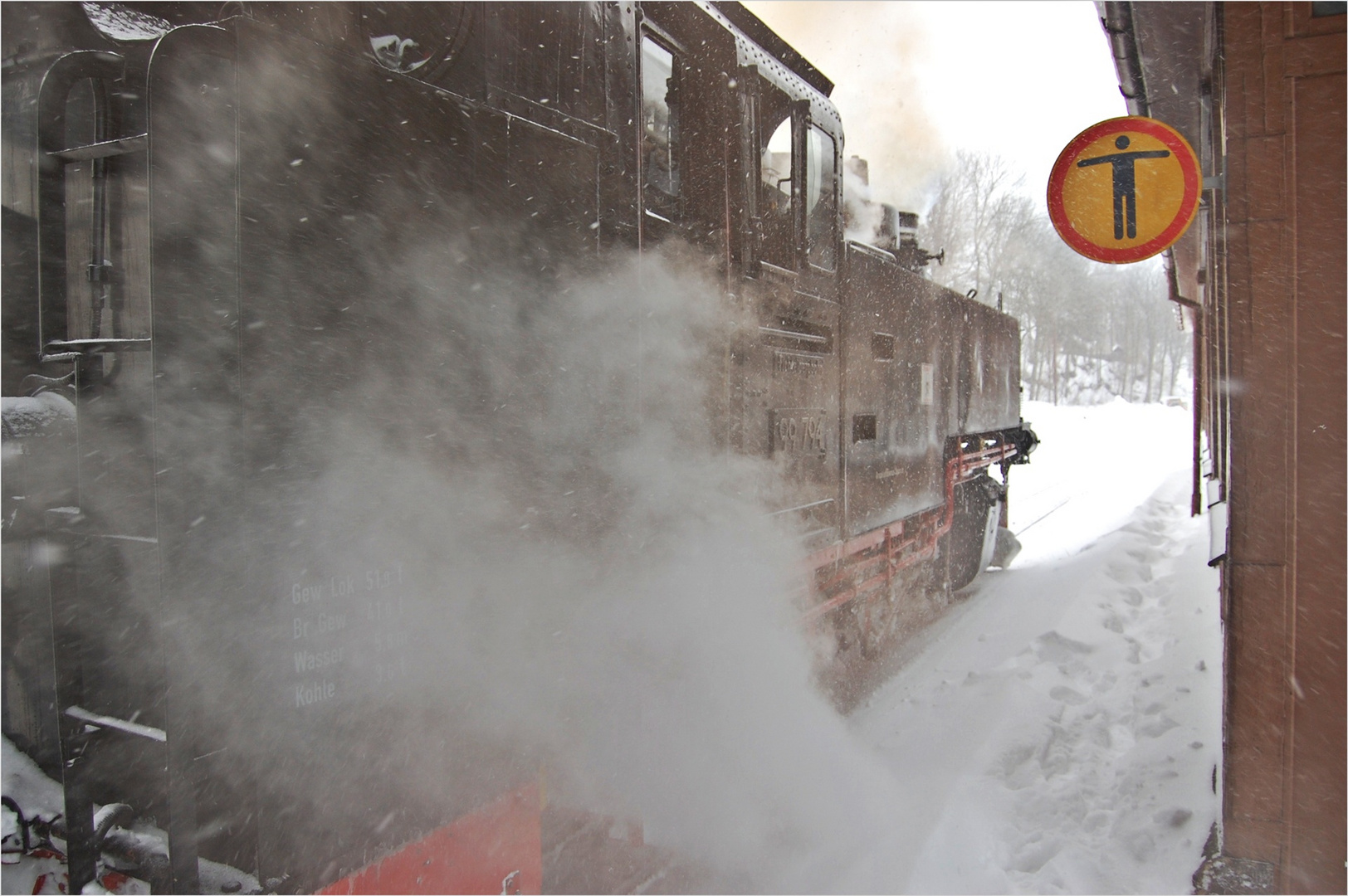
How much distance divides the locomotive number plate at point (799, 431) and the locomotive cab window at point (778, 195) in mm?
661

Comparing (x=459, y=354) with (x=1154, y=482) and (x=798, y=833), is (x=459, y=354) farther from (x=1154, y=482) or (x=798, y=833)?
(x=1154, y=482)

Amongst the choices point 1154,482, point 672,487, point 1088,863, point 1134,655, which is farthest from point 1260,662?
point 1154,482

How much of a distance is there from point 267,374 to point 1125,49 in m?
4.02

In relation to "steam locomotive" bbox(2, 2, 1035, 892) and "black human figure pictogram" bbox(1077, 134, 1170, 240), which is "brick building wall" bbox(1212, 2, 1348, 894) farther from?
"steam locomotive" bbox(2, 2, 1035, 892)

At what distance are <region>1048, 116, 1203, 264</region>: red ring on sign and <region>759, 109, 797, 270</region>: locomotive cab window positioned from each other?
1.09m

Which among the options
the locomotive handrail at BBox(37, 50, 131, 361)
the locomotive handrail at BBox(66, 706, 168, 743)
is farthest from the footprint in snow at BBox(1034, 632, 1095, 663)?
the locomotive handrail at BBox(37, 50, 131, 361)

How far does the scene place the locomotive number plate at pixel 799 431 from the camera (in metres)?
3.45

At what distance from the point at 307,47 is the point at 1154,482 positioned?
1492cm

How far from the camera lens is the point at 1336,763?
2.56m

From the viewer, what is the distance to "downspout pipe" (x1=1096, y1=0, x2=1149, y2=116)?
3381 millimetres

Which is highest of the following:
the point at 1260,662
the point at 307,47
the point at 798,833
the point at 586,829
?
the point at 307,47

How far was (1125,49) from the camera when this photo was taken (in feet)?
12.2

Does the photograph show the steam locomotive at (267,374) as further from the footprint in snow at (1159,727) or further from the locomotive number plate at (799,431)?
the footprint in snow at (1159,727)

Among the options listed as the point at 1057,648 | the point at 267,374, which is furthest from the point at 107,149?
the point at 1057,648
